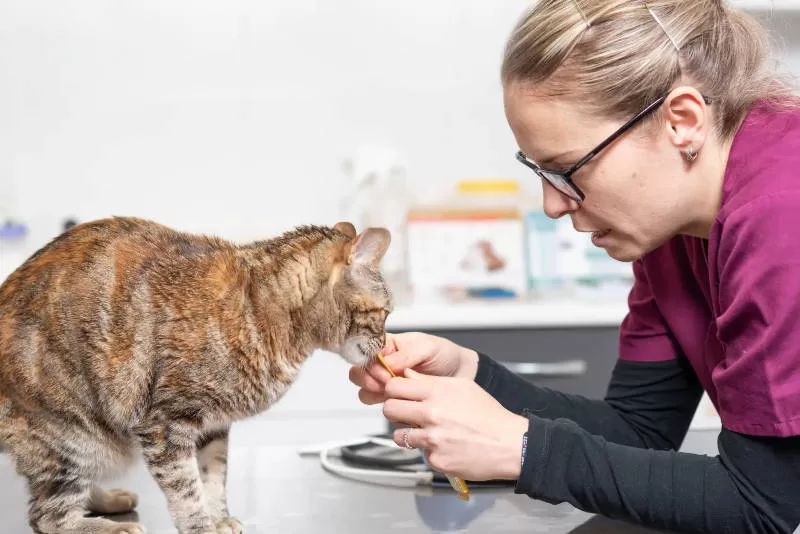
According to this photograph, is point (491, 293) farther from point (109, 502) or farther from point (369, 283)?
point (109, 502)

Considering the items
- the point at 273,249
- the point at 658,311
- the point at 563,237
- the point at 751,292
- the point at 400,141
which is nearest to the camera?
the point at 751,292

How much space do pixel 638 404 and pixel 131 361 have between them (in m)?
0.79

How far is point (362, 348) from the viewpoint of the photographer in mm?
1240

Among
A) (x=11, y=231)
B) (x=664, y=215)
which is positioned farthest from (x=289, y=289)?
(x=11, y=231)

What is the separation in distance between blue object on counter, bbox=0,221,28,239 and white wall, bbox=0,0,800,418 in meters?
0.04

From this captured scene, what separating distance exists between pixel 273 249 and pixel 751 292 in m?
0.58

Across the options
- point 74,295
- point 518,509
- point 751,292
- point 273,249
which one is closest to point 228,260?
point 273,249

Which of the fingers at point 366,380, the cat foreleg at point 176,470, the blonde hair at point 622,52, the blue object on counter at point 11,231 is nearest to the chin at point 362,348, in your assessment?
the fingers at point 366,380

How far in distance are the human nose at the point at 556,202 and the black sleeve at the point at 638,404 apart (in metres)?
0.32

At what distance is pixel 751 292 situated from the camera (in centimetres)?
94

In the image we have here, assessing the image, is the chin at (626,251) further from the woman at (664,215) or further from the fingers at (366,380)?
the fingers at (366,380)

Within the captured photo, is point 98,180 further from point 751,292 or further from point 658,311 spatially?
point 751,292

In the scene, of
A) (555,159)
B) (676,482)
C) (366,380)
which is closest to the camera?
(676,482)

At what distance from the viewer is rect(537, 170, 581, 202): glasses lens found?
1118mm
